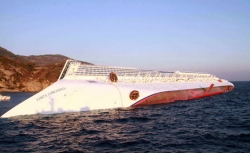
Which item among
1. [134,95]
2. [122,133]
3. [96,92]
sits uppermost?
[96,92]

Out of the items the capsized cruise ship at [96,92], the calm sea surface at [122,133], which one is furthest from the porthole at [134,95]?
the calm sea surface at [122,133]

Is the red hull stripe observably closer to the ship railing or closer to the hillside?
the ship railing

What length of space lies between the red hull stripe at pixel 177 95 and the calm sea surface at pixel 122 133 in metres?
10.4

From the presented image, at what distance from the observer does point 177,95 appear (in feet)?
150

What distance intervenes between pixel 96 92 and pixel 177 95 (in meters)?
20.8

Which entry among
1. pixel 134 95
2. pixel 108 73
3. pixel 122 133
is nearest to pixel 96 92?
pixel 134 95

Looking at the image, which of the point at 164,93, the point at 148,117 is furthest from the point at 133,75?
the point at 148,117

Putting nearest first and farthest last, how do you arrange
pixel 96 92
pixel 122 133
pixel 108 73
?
pixel 122 133
pixel 96 92
pixel 108 73

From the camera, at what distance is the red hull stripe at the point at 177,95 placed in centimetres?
3803

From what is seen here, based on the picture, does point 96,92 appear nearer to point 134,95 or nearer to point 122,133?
point 134,95

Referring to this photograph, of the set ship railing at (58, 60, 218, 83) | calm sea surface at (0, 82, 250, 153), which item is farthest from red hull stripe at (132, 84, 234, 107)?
calm sea surface at (0, 82, 250, 153)

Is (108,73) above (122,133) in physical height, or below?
above

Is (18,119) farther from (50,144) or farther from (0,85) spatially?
(0,85)

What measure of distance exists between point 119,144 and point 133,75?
94.9ft
